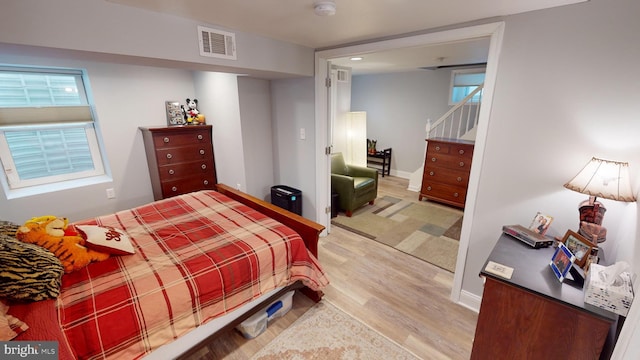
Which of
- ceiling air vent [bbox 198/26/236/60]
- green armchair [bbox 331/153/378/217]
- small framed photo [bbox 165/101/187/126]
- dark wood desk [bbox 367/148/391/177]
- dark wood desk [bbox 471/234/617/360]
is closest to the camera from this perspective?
dark wood desk [bbox 471/234/617/360]

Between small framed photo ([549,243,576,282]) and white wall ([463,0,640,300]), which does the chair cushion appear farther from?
small framed photo ([549,243,576,282])

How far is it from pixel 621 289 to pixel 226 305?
1.86 m

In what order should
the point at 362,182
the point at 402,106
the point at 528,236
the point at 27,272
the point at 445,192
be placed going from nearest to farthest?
the point at 27,272 → the point at 528,236 → the point at 362,182 → the point at 445,192 → the point at 402,106

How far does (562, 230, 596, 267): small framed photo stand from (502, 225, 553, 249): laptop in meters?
0.12

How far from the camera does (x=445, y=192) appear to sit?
4043 millimetres

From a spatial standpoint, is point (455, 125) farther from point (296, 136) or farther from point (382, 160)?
point (296, 136)

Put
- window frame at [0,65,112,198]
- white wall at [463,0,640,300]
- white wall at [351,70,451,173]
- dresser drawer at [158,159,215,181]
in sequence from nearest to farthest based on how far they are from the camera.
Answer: white wall at [463,0,640,300], window frame at [0,65,112,198], dresser drawer at [158,159,215,181], white wall at [351,70,451,173]

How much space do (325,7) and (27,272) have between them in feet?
6.50

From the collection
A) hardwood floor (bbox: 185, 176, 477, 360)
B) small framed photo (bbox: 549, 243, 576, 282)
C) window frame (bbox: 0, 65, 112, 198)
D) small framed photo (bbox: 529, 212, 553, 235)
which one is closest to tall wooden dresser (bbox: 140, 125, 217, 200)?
window frame (bbox: 0, 65, 112, 198)

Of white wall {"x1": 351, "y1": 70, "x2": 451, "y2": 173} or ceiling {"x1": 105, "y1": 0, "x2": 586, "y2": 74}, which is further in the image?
white wall {"x1": 351, "y1": 70, "x2": 451, "y2": 173}

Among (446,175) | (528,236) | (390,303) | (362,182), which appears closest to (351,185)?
(362,182)

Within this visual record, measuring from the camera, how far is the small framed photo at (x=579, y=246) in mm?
1267

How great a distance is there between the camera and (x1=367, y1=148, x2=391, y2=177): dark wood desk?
18.6 ft

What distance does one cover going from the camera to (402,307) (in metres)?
2.09
